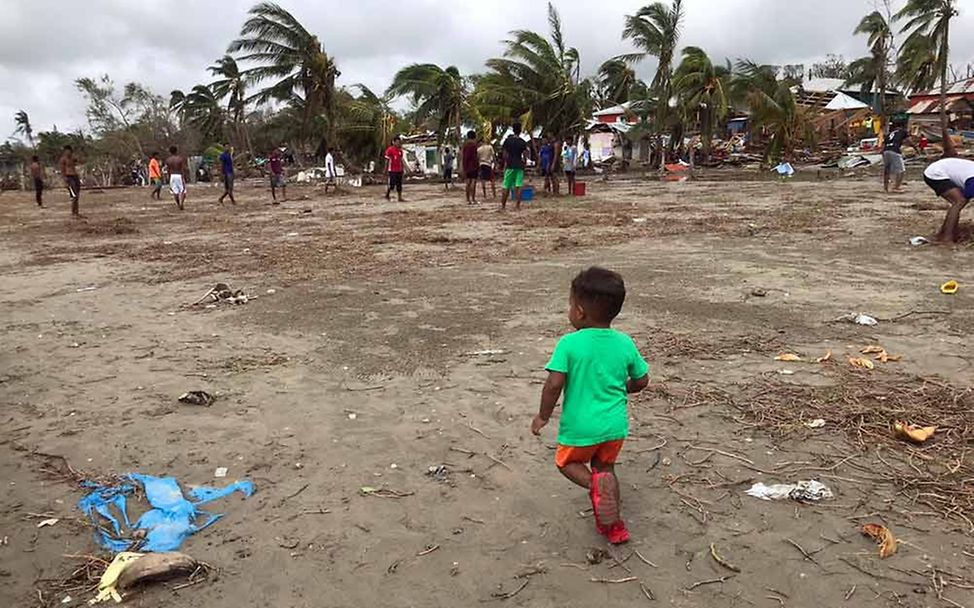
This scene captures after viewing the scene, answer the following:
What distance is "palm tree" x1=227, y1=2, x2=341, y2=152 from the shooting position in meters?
22.9

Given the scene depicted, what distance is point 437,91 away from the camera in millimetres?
23812

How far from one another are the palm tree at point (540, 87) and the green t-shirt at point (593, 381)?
→ 54.4ft

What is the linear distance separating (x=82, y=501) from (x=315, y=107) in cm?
2270

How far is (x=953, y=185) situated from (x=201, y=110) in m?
42.2

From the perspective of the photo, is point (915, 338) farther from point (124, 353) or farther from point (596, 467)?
point (124, 353)

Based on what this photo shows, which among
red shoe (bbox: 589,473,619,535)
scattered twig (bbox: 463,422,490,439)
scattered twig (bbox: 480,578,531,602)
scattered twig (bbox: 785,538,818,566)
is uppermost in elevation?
red shoe (bbox: 589,473,619,535)

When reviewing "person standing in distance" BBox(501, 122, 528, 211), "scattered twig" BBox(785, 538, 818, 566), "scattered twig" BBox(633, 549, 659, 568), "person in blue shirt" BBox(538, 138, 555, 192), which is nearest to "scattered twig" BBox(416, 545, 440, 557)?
"scattered twig" BBox(633, 549, 659, 568)

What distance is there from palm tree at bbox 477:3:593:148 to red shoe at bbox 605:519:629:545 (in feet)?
55.1

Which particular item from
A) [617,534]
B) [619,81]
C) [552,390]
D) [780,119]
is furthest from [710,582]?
[619,81]

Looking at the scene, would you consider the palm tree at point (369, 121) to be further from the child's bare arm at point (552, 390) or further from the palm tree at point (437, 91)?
the child's bare arm at point (552, 390)

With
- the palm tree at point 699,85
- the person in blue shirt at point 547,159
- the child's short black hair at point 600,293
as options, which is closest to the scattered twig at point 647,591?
the child's short black hair at point 600,293

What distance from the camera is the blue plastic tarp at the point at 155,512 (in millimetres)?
2598

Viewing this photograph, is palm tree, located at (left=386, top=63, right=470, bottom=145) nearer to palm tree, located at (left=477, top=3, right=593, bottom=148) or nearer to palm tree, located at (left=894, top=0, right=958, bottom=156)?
palm tree, located at (left=477, top=3, right=593, bottom=148)

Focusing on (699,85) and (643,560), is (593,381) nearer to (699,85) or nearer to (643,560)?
(643,560)
